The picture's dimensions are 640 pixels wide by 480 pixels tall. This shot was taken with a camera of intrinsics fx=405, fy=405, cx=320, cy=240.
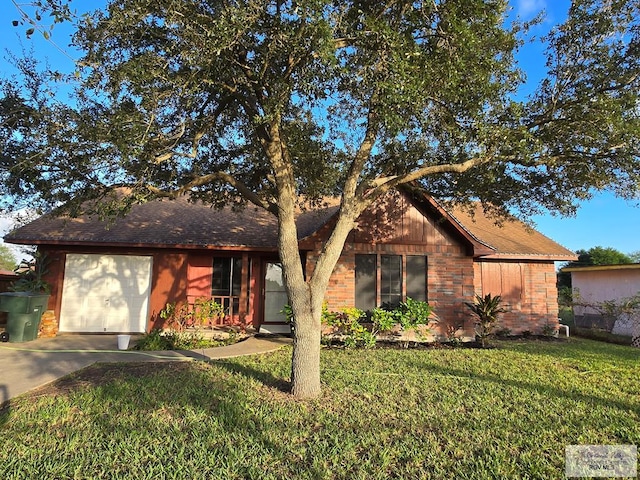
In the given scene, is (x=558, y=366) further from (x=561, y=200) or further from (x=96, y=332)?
(x=96, y=332)

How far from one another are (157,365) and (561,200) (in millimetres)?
8834

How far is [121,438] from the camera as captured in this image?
428 cm

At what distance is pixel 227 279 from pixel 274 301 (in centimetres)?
160

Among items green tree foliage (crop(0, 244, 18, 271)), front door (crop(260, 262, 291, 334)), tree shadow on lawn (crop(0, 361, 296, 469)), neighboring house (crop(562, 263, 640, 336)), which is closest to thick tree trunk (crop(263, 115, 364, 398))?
tree shadow on lawn (crop(0, 361, 296, 469))

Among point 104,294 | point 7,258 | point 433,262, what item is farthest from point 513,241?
point 7,258

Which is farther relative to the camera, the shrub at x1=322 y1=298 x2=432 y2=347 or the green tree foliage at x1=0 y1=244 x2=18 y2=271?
the green tree foliage at x1=0 y1=244 x2=18 y2=271

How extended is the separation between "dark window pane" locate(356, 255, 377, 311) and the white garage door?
612cm

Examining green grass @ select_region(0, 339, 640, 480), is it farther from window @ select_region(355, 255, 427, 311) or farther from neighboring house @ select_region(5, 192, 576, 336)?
neighboring house @ select_region(5, 192, 576, 336)

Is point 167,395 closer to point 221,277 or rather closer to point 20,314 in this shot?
point 20,314

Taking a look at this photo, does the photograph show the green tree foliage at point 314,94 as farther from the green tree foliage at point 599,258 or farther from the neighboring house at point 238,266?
the green tree foliage at point 599,258

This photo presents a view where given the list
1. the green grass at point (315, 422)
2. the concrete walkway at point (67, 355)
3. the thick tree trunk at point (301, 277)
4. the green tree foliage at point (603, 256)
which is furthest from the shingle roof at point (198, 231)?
the green tree foliage at point (603, 256)

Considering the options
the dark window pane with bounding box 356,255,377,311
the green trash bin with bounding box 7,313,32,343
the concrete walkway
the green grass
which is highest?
the dark window pane with bounding box 356,255,377,311

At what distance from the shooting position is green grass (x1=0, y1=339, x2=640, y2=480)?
12.4 ft

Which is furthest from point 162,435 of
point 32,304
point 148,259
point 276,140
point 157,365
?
point 148,259
